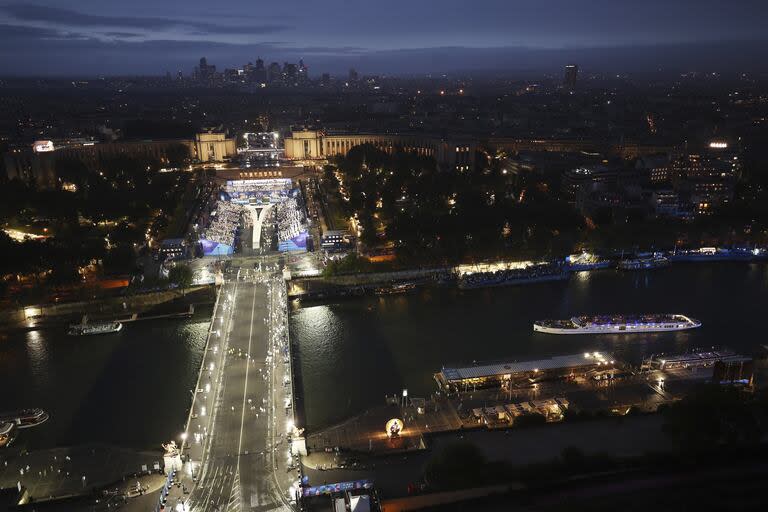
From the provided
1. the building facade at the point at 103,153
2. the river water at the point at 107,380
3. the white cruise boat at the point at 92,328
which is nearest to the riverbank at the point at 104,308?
the river water at the point at 107,380

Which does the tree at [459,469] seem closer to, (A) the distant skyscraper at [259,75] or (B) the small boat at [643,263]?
(B) the small boat at [643,263]

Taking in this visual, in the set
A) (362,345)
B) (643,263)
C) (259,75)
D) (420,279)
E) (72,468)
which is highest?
(259,75)

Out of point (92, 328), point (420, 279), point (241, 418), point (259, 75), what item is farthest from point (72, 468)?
point (259, 75)

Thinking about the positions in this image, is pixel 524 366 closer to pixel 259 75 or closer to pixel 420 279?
pixel 420 279

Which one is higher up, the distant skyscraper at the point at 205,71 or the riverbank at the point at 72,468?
the distant skyscraper at the point at 205,71

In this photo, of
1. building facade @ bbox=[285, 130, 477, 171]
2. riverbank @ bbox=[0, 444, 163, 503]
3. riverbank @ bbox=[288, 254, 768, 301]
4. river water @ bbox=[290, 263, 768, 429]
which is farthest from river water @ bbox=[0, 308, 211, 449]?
building facade @ bbox=[285, 130, 477, 171]

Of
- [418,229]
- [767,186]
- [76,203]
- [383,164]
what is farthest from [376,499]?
[767,186]

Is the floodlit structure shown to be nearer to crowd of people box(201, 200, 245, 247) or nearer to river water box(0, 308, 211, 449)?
river water box(0, 308, 211, 449)
